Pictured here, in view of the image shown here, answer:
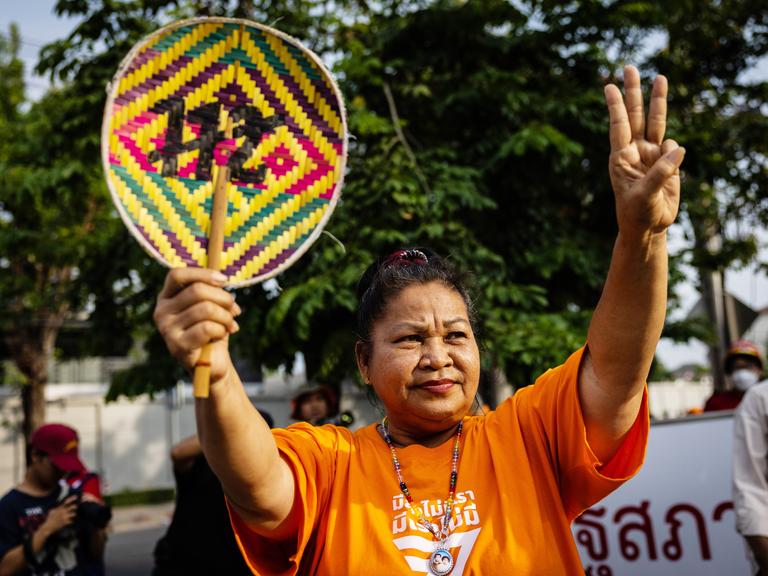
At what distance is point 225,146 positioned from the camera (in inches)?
67.5

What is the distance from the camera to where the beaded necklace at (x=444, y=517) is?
1.71m

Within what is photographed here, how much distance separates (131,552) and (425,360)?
12495 millimetres

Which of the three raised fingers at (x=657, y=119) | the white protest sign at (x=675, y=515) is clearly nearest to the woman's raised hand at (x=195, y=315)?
the three raised fingers at (x=657, y=119)

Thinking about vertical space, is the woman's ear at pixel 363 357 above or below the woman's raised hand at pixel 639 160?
below

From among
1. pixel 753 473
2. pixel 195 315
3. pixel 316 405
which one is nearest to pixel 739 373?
pixel 753 473

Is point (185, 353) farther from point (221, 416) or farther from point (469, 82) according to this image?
point (469, 82)

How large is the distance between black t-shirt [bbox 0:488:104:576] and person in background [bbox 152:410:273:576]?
439 mm

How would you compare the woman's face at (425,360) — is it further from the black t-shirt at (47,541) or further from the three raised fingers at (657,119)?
the black t-shirt at (47,541)

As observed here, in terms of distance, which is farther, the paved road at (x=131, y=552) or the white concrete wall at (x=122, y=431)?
the white concrete wall at (x=122, y=431)

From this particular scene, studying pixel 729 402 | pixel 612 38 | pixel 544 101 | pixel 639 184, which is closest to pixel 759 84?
pixel 612 38

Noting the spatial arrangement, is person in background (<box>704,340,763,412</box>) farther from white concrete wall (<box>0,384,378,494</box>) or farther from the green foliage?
white concrete wall (<box>0,384,378,494</box>)

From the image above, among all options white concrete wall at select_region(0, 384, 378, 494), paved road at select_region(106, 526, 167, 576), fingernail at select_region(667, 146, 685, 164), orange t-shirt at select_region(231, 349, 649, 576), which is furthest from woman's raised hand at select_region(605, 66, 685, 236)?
white concrete wall at select_region(0, 384, 378, 494)

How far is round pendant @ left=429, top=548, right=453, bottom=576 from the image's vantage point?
1.70 m

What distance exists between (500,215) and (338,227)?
1692 millimetres
